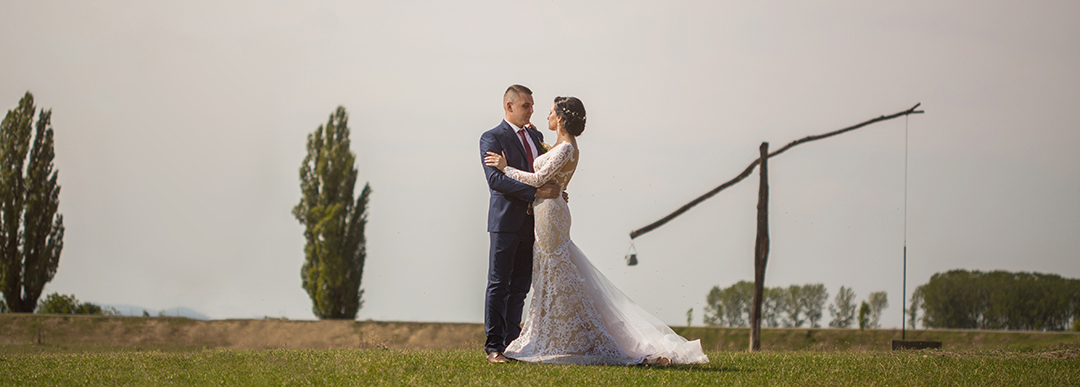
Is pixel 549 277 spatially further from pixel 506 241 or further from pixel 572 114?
pixel 572 114

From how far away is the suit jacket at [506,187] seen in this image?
5.27 metres

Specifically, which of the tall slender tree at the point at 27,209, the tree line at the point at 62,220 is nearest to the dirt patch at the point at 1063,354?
the tree line at the point at 62,220

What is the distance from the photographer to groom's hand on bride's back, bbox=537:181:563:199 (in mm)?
5305

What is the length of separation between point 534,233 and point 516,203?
0.28 m

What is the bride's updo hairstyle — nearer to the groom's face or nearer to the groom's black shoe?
the groom's face

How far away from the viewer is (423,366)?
16.4ft

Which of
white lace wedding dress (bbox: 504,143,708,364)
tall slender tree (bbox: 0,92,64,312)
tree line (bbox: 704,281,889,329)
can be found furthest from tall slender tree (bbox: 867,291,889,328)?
tall slender tree (bbox: 0,92,64,312)

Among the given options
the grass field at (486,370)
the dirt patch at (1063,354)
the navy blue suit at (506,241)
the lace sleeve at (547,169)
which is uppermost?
the lace sleeve at (547,169)

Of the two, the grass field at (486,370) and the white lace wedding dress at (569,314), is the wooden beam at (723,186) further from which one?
the white lace wedding dress at (569,314)

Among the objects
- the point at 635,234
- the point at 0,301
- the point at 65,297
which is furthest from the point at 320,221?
the point at 635,234

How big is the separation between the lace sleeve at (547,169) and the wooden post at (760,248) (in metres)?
5.23

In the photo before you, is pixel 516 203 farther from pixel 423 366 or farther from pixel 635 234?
pixel 635 234

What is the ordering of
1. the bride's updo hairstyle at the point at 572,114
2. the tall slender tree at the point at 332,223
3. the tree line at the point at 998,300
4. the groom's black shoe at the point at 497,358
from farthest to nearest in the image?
the tall slender tree at the point at 332,223
the tree line at the point at 998,300
the bride's updo hairstyle at the point at 572,114
the groom's black shoe at the point at 497,358

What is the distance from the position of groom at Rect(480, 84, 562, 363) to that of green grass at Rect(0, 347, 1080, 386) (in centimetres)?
31
